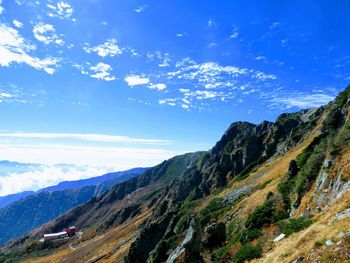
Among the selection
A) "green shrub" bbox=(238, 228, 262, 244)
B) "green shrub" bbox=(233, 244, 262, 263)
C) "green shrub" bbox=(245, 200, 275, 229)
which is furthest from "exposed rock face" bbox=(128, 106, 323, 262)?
"green shrub" bbox=(233, 244, 262, 263)

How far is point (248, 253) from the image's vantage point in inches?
957

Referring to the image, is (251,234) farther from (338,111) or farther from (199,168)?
(199,168)

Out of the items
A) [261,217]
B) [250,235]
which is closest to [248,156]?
[261,217]

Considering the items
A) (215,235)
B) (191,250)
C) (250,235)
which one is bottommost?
(191,250)

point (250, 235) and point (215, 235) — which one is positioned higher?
point (250, 235)

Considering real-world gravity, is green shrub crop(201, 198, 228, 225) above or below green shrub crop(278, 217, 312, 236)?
below

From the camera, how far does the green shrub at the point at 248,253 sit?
23.8 m

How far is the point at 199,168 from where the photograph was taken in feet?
563

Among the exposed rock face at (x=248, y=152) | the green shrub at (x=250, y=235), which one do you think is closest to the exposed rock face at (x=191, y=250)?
the green shrub at (x=250, y=235)

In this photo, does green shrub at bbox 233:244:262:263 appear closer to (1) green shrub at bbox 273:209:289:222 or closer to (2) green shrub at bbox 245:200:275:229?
(2) green shrub at bbox 245:200:275:229

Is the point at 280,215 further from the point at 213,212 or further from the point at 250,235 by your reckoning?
the point at 213,212

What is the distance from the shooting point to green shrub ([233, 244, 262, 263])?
23844 mm

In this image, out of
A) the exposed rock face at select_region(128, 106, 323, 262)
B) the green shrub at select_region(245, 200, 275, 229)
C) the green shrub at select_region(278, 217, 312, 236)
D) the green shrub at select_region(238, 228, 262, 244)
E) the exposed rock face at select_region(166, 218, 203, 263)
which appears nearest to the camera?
Result: the green shrub at select_region(278, 217, 312, 236)

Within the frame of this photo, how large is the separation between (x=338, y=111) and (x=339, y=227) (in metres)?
35.1
